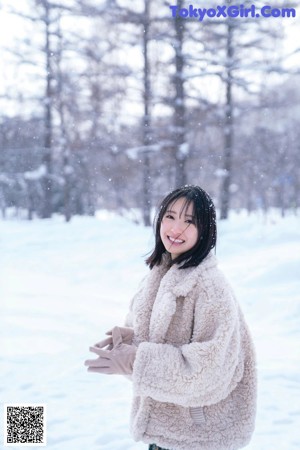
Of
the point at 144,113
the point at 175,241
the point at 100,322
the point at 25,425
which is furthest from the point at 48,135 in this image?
the point at 175,241

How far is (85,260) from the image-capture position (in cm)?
909

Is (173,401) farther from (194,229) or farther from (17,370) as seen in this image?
(17,370)

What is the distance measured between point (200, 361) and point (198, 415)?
19 centimetres

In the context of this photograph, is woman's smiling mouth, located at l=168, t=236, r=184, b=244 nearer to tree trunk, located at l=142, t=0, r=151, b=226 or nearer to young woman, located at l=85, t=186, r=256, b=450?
young woman, located at l=85, t=186, r=256, b=450

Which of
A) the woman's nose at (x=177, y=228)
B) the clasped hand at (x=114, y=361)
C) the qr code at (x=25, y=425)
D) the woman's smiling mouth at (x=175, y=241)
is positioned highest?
the woman's nose at (x=177, y=228)

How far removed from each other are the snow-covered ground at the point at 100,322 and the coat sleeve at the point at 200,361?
1.46m

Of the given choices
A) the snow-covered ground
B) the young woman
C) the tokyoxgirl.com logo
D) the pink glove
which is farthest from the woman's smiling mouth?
the tokyoxgirl.com logo

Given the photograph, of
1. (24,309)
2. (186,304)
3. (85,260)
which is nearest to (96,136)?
(85,260)

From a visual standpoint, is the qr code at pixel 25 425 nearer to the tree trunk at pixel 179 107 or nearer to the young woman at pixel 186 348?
the young woman at pixel 186 348

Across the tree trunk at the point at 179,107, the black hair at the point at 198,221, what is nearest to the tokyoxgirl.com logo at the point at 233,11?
the tree trunk at the point at 179,107

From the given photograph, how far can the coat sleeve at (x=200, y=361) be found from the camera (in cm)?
113

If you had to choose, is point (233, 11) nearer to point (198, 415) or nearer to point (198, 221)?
point (198, 221)

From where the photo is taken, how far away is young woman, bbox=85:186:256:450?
1.15 metres

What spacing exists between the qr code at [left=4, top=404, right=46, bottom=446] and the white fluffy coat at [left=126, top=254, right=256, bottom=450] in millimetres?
1058
